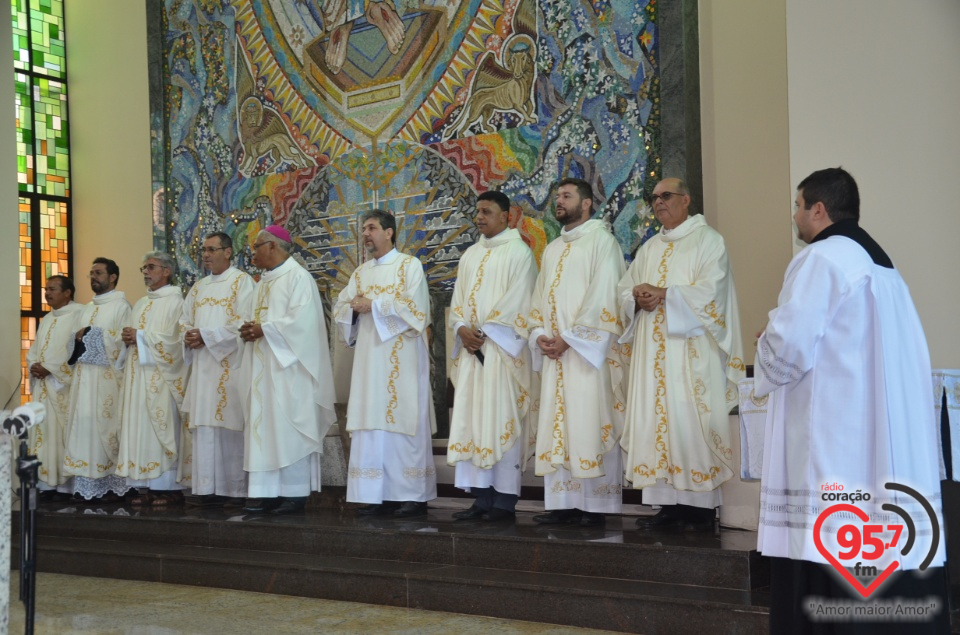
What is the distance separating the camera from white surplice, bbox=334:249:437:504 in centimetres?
735

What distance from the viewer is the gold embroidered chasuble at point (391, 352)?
7.37m

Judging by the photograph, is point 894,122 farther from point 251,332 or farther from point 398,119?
point 251,332

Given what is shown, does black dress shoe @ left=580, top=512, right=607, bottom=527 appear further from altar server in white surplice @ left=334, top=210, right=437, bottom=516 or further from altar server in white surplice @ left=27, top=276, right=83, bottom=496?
altar server in white surplice @ left=27, top=276, right=83, bottom=496

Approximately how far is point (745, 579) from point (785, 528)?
1.28m

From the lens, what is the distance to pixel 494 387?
683cm

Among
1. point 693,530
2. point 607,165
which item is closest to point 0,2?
point 607,165

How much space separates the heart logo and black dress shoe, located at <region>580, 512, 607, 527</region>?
2672 mm

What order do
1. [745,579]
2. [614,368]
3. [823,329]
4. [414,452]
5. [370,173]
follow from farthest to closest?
1. [370,173]
2. [414,452]
3. [614,368]
4. [745,579]
5. [823,329]

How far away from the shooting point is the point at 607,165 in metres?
7.56

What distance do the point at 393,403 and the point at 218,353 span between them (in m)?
1.72

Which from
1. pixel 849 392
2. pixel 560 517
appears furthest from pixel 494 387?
pixel 849 392

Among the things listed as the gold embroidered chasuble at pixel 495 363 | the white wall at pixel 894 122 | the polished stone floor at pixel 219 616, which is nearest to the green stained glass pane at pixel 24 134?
the polished stone floor at pixel 219 616

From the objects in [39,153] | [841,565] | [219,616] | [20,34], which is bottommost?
[219,616]

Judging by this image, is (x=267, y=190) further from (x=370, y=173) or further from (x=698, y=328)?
(x=698, y=328)
